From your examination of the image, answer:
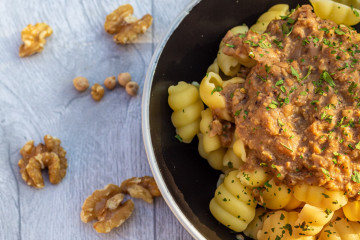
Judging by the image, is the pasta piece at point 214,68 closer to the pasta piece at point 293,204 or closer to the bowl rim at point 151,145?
the bowl rim at point 151,145

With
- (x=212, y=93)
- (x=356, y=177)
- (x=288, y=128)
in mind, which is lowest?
(x=356, y=177)

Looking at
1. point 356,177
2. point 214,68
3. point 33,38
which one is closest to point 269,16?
point 214,68

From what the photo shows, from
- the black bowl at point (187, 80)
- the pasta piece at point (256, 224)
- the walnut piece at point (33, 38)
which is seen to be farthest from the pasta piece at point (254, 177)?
the walnut piece at point (33, 38)

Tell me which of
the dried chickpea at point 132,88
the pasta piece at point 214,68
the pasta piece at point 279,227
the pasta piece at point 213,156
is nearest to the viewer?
the pasta piece at point 279,227

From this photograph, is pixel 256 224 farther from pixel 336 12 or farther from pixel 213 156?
pixel 336 12

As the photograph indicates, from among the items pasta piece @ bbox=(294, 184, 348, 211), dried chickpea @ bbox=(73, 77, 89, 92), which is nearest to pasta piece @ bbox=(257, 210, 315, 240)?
pasta piece @ bbox=(294, 184, 348, 211)

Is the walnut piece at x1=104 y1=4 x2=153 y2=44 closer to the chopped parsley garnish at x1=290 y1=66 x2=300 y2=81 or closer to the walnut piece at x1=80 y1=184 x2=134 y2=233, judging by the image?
the walnut piece at x1=80 y1=184 x2=134 y2=233
